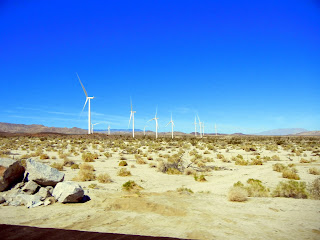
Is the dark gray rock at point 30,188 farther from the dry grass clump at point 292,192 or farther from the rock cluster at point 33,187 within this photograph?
the dry grass clump at point 292,192

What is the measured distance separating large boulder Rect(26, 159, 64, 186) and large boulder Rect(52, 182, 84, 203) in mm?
814

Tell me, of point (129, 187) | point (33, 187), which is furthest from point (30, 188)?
point (129, 187)

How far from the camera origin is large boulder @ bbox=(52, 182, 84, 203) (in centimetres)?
1020

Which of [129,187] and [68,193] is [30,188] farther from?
[129,187]

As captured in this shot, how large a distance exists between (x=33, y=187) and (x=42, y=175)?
2.02 ft

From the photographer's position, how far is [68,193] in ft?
33.5

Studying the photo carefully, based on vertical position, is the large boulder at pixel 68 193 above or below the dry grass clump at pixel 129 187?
above

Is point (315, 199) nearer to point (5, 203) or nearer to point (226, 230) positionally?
point (226, 230)

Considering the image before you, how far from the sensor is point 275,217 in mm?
8695

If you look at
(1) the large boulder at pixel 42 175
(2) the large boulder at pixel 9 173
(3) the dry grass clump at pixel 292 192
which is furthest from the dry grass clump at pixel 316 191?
(2) the large boulder at pixel 9 173

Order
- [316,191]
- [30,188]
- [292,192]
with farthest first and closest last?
[292,192] → [316,191] → [30,188]

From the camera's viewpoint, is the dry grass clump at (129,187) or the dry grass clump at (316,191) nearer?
the dry grass clump at (316,191)

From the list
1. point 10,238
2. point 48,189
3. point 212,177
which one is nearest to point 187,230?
point 10,238

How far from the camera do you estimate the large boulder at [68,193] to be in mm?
10203
